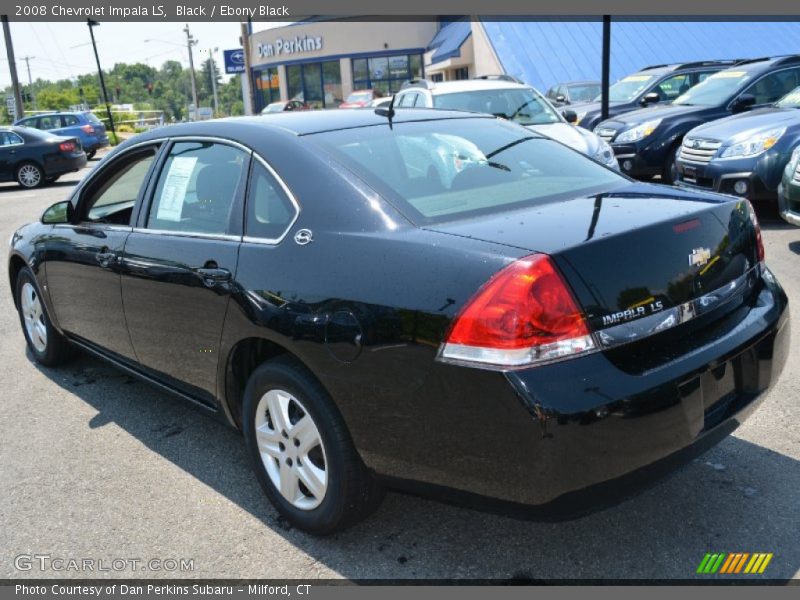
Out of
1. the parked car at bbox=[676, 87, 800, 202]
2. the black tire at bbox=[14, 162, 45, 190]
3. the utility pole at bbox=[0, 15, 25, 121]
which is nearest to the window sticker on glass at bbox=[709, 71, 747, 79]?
the parked car at bbox=[676, 87, 800, 202]

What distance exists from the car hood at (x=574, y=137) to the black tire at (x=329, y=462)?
20.8 ft

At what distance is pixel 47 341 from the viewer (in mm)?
5211

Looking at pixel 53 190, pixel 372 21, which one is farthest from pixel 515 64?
pixel 372 21

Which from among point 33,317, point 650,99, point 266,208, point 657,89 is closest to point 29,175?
point 650,99

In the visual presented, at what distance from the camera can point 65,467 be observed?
3.86m

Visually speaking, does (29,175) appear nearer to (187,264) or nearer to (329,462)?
(187,264)

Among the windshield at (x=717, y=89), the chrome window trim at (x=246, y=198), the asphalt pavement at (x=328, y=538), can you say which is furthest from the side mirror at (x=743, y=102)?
the chrome window trim at (x=246, y=198)

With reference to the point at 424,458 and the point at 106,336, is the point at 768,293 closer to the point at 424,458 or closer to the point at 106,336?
the point at 424,458

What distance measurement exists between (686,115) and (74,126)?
64.8ft

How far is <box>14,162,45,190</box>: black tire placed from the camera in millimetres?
18391

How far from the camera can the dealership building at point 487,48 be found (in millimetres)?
28891

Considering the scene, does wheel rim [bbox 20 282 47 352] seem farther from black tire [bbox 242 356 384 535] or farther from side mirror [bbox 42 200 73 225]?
black tire [bbox 242 356 384 535]

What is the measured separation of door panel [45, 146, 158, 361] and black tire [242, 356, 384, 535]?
1.39 meters

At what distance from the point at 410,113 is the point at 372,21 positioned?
158ft
